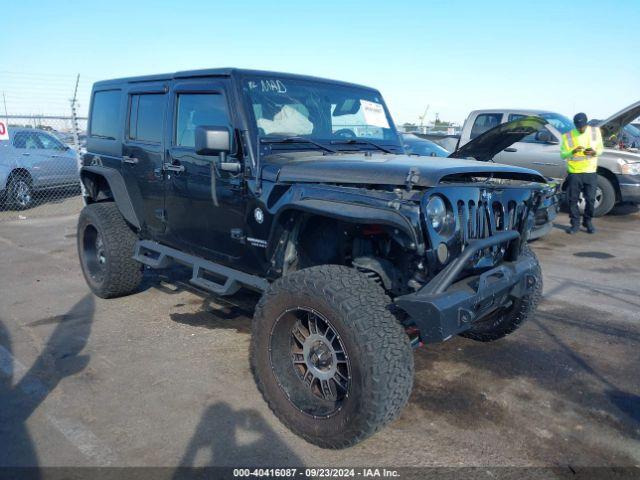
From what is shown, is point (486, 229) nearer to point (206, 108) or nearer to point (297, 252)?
point (297, 252)

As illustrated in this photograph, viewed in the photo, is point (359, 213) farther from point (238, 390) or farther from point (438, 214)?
point (238, 390)

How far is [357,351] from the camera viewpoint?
102 inches

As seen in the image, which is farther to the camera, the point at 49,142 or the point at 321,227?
the point at 49,142

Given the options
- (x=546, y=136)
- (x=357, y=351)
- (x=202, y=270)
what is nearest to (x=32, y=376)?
(x=202, y=270)

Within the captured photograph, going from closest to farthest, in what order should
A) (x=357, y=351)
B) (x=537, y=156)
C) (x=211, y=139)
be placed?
(x=357, y=351)
(x=211, y=139)
(x=537, y=156)

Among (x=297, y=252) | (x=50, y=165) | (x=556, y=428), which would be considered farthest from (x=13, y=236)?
(x=556, y=428)

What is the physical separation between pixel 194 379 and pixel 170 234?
138 cm

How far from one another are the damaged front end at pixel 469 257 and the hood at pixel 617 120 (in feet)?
20.3

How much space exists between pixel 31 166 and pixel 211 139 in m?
9.24

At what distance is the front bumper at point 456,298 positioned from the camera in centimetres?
259

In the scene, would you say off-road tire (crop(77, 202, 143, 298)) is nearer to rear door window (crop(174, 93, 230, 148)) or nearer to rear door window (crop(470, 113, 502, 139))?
rear door window (crop(174, 93, 230, 148))

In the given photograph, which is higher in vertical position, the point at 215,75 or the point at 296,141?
the point at 215,75

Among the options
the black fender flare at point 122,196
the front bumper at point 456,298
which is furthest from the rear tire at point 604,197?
the black fender flare at point 122,196

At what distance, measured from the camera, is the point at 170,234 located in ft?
14.6
